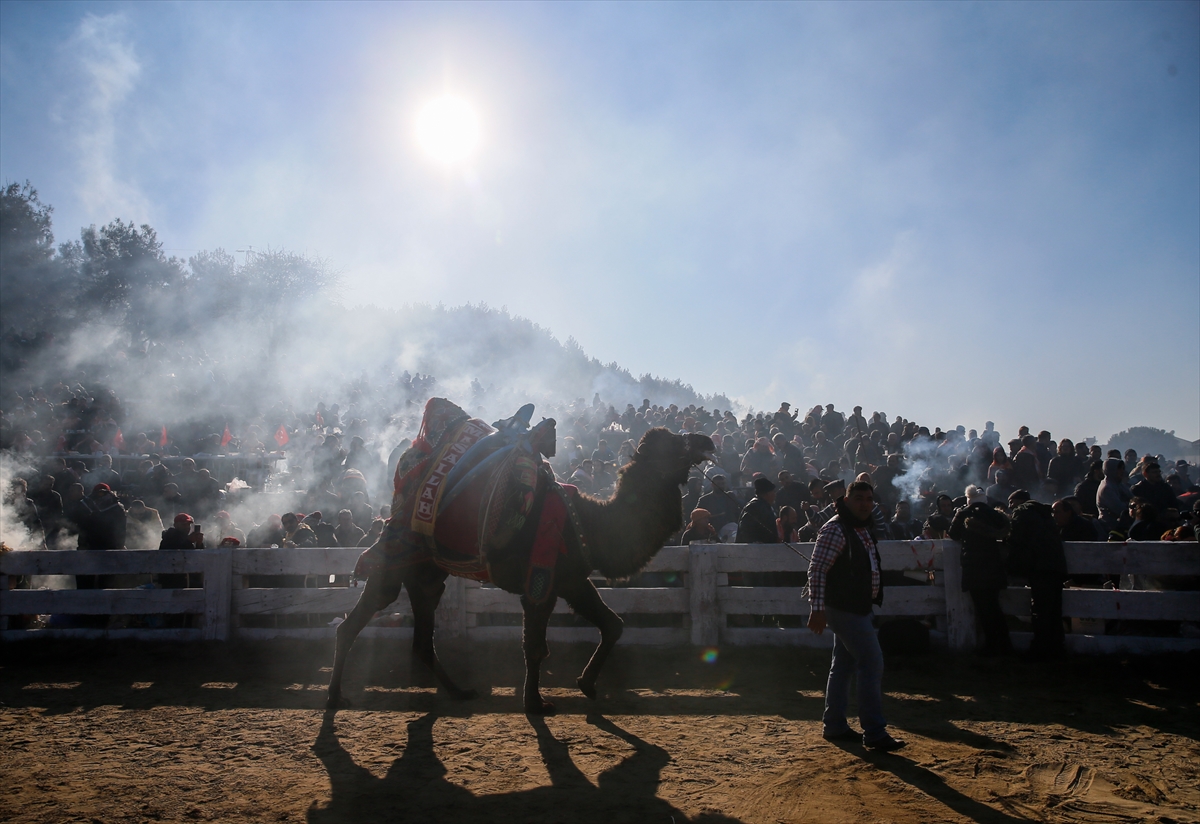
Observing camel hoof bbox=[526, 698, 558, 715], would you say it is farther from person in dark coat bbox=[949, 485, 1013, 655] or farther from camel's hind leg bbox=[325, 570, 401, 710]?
person in dark coat bbox=[949, 485, 1013, 655]

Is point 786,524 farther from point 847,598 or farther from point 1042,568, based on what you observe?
point 847,598

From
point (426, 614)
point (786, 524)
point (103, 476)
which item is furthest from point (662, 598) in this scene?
point (103, 476)

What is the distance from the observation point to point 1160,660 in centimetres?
695

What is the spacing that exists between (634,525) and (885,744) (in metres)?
2.45

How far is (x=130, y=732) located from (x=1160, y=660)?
9135mm

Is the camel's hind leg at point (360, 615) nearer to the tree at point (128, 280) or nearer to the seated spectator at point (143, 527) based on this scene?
the seated spectator at point (143, 527)

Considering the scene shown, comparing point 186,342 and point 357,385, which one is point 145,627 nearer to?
point 357,385

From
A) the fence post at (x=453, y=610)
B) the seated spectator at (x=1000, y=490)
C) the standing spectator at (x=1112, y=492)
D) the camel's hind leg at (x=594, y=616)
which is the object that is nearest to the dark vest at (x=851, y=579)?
the camel's hind leg at (x=594, y=616)

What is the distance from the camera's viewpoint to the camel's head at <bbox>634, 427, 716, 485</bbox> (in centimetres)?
624

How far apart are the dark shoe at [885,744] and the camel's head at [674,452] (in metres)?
2.40

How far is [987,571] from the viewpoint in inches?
293

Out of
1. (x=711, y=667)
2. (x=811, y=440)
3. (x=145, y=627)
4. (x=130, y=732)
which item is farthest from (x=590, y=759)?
(x=811, y=440)

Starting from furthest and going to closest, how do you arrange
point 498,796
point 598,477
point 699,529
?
point 598,477, point 699,529, point 498,796

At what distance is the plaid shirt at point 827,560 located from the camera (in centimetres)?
523
